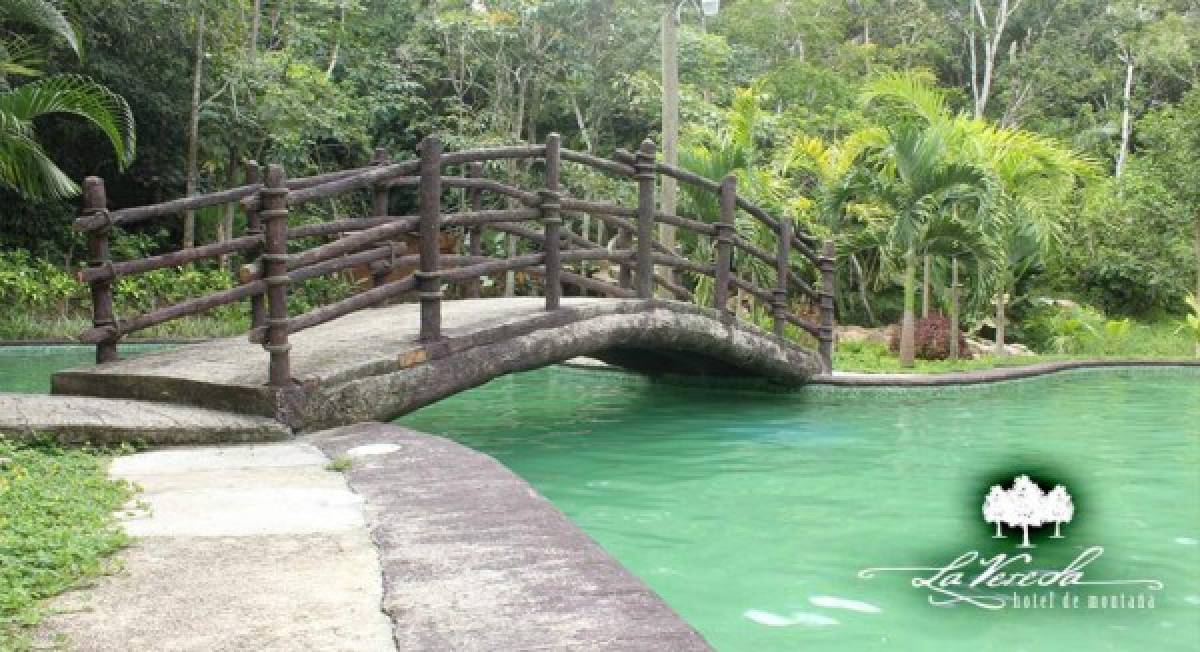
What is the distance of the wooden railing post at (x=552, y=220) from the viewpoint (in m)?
7.02

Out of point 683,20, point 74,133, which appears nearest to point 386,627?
point 74,133

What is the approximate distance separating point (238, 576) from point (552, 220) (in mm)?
4551

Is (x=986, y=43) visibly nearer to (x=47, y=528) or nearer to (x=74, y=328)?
(x=74, y=328)

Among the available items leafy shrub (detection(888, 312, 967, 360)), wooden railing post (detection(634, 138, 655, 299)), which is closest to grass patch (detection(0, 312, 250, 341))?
wooden railing post (detection(634, 138, 655, 299))

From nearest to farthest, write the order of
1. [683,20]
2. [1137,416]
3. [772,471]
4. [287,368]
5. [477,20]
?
[287,368] → [772,471] → [1137,416] → [477,20] → [683,20]

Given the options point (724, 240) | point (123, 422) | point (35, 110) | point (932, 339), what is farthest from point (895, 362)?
point (35, 110)

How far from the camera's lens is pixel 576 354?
7.46 metres

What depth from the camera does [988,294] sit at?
13.2 metres

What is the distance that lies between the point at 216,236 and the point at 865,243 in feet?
34.7

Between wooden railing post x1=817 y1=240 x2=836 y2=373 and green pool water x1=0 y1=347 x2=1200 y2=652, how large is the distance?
54 cm

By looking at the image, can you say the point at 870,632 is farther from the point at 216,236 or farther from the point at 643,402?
the point at 216,236

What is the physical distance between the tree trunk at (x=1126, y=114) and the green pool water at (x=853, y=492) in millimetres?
16874

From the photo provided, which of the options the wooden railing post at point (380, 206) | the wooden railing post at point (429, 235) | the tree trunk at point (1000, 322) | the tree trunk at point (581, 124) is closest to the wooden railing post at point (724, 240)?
the wooden railing post at point (380, 206)

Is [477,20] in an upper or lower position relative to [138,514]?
upper
